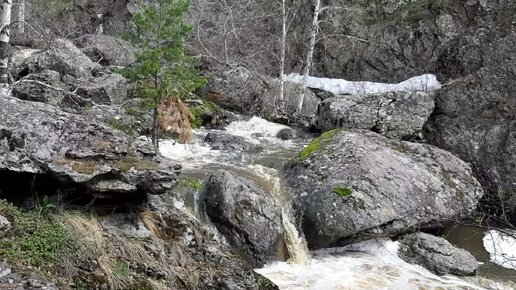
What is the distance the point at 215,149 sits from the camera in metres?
13.2

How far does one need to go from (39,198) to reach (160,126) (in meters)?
4.29

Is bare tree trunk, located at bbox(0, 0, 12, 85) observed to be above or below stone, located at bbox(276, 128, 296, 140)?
above

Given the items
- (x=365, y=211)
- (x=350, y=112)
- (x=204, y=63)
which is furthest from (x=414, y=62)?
(x=365, y=211)

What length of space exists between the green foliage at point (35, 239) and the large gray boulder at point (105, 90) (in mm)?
8468

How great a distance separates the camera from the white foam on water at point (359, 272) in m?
8.20

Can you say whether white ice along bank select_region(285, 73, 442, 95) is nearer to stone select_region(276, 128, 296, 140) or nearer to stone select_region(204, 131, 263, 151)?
stone select_region(276, 128, 296, 140)

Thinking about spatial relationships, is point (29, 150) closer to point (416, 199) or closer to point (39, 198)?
point (39, 198)

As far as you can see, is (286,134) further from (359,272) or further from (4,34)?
(4,34)

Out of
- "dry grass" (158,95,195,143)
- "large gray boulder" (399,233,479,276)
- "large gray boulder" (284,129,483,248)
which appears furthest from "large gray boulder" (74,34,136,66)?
"large gray boulder" (399,233,479,276)

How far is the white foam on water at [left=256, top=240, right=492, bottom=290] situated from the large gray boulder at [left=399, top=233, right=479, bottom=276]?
169 millimetres

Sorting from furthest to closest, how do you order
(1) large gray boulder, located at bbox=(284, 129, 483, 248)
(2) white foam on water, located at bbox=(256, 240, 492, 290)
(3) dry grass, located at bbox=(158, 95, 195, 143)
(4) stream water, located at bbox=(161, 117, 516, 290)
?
1. (3) dry grass, located at bbox=(158, 95, 195, 143)
2. (1) large gray boulder, located at bbox=(284, 129, 483, 248)
3. (4) stream water, located at bbox=(161, 117, 516, 290)
4. (2) white foam on water, located at bbox=(256, 240, 492, 290)

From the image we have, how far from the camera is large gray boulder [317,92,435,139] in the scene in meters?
14.8

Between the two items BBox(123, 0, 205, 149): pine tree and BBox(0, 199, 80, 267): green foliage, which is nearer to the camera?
BBox(0, 199, 80, 267): green foliage

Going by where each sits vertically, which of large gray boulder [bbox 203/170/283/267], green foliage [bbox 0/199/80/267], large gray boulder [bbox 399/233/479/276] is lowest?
large gray boulder [bbox 399/233/479/276]
